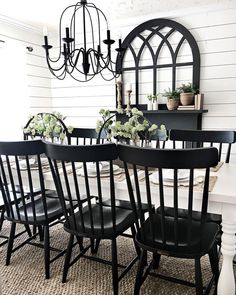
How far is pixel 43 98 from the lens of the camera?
13.9ft

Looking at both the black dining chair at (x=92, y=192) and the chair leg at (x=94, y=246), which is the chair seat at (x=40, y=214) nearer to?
the black dining chair at (x=92, y=192)

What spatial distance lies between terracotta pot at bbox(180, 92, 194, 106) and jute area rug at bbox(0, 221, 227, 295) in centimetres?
182

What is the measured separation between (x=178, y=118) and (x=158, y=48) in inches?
37.7

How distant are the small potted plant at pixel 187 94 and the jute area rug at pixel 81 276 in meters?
1.83

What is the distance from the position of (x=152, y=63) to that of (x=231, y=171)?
2.14 meters

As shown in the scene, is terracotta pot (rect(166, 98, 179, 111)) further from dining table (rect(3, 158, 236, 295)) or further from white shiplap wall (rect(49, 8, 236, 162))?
dining table (rect(3, 158, 236, 295))

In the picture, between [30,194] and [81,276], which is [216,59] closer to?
[30,194]

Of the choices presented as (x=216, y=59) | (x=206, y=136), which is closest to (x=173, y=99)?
(x=216, y=59)

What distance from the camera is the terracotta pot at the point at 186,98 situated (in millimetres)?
3250

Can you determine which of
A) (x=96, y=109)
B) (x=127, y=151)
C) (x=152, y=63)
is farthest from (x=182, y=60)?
(x=127, y=151)

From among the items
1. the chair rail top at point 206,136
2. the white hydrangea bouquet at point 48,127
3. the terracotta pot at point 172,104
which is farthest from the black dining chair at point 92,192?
the terracotta pot at point 172,104

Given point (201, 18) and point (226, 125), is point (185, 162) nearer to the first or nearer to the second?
point (226, 125)

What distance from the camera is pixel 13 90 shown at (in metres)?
3.77

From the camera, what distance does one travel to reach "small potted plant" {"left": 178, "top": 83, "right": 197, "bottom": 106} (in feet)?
10.7
